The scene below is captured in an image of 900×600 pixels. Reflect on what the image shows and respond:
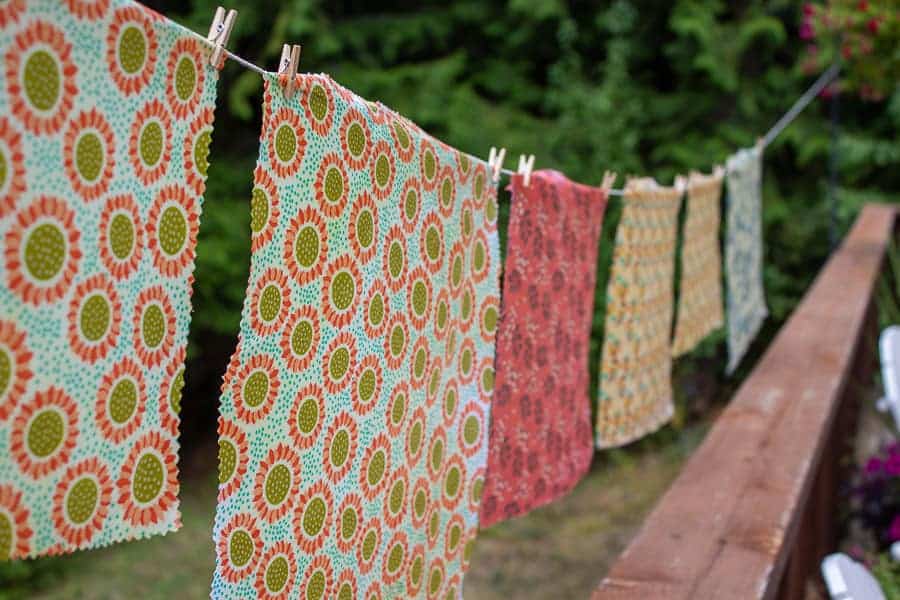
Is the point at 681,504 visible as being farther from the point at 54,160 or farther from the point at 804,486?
the point at 54,160

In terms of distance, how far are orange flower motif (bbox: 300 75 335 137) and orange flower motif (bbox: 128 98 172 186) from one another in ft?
0.66

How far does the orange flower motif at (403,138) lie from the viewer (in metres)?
1.35

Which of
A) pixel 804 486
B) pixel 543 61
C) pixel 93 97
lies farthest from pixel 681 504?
pixel 543 61

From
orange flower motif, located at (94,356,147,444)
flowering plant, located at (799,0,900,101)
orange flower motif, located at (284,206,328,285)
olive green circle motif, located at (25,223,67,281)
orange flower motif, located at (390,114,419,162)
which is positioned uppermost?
flowering plant, located at (799,0,900,101)

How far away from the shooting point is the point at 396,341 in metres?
1.41

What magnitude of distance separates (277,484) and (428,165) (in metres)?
0.50

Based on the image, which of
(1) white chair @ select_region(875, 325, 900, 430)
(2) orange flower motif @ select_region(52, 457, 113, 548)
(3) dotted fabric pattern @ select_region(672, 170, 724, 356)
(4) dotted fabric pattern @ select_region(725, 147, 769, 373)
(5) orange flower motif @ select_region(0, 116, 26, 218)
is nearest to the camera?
(5) orange flower motif @ select_region(0, 116, 26, 218)

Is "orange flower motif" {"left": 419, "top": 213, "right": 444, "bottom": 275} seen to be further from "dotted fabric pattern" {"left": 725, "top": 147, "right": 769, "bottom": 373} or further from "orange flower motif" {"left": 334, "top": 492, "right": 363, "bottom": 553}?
"dotted fabric pattern" {"left": 725, "top": 147, "right": 769, "bottom": 373}

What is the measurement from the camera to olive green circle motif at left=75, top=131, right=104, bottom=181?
2.86 ft

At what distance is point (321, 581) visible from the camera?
1290 millimetres

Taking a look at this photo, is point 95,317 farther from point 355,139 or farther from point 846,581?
point 846,581

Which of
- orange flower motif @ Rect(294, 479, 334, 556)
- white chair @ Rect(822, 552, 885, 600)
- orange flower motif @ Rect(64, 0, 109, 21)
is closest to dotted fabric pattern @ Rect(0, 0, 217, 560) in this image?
orange flower motif @ Rect(64, 0, 109, 21)

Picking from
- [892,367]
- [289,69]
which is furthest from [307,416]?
[892,367]

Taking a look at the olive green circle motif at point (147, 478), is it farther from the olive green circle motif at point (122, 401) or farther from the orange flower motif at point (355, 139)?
the orange flower motif at point (355, 139)
